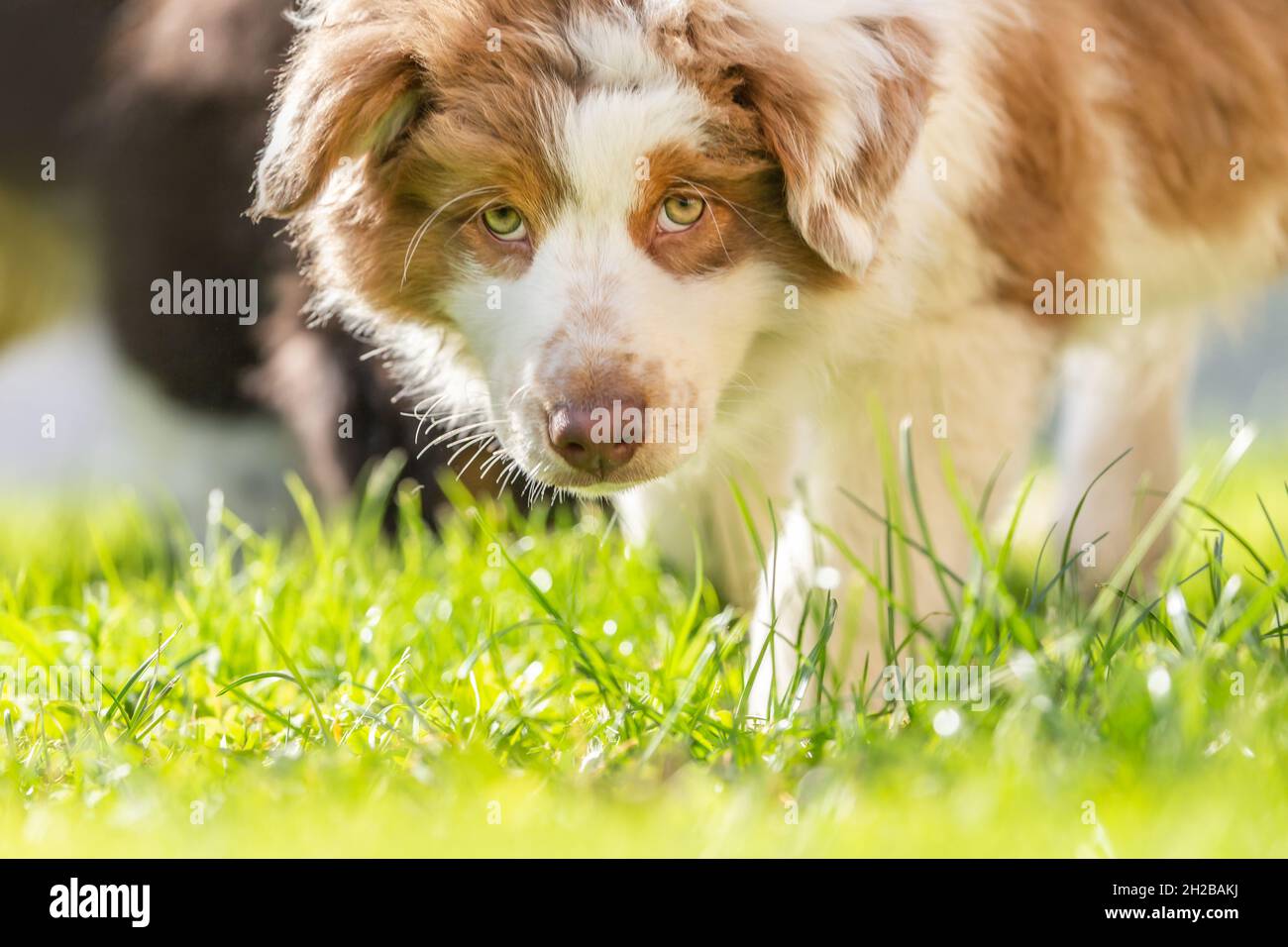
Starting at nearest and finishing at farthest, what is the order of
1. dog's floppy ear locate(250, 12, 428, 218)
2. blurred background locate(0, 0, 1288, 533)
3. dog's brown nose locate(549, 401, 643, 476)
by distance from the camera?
1. dog's brown nose locate(549, 401, 643, 476)
2. dog's floppy ear locate(250, 12, 428, 218)
3. blurred background locate(0, 0, 1288, 533)

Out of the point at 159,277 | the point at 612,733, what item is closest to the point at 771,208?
the point at 612,733

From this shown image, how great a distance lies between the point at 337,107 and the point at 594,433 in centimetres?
80

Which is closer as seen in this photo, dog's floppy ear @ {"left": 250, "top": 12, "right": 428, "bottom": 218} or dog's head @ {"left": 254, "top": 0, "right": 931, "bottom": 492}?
dog's head @ {"left": 254, "top": 0, "right": 931, "bottom": 492}

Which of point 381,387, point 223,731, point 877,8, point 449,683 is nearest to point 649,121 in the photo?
point 877,8

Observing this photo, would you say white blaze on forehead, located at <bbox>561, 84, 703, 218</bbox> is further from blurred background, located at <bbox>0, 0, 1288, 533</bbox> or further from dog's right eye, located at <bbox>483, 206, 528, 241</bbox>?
blurred background, located at <bbox>0, 0, 1288, 533</bbox>

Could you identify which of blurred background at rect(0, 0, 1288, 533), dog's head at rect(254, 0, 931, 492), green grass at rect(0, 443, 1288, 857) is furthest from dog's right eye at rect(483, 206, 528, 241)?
blurred background at rect(0, 0, 1288, 533)

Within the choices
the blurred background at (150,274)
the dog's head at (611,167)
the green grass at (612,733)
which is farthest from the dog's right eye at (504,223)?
the blurred background at (150,274)

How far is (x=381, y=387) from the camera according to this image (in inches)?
174

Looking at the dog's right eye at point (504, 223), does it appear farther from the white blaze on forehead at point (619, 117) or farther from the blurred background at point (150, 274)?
the blurred background at point (150, 274)

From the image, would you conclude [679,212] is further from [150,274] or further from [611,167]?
[150,274]

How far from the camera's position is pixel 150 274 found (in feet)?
16.3

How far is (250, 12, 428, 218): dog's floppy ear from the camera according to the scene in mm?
2711

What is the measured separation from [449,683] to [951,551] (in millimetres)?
1165
